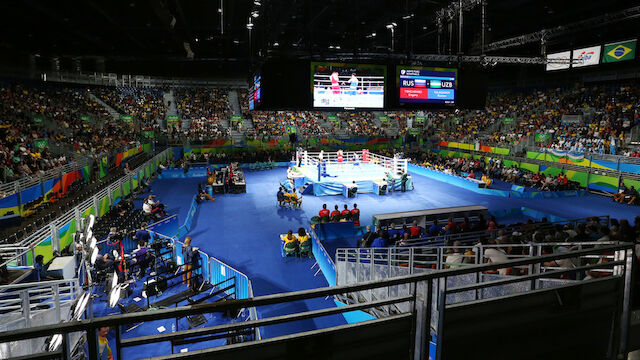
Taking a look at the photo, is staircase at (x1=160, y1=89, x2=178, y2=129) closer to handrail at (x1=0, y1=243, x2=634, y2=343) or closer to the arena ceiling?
the arena ceiling

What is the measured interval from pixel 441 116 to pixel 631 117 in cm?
2056

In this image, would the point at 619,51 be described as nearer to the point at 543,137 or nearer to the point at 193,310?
the point at 543,137

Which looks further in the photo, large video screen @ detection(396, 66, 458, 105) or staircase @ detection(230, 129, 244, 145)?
staircase @ detection(230, 129, 244, 145)

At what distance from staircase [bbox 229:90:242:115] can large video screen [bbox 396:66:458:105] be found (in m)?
33.1

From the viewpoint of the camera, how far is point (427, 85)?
1071 cm

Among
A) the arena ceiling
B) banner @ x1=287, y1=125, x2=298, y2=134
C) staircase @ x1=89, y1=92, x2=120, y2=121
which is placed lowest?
banner @ x1=287, y1=125, x2=298, y2=134

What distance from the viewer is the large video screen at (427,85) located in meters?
10.5

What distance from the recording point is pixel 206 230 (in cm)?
1457

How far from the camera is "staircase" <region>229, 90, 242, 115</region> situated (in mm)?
41719

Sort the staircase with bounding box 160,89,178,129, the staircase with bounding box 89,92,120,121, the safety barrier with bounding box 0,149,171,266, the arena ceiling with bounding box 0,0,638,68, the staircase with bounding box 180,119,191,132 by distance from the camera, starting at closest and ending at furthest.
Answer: the safety barrier with bounding box 0,149,171,266 < the arena ceiling with bounding box 0,0,638,68 < the staircase with bounding box 89,92,120,121 < the staircase with bounding box 180,119,191,132 < the staircase with bounding box 160,89,178,129

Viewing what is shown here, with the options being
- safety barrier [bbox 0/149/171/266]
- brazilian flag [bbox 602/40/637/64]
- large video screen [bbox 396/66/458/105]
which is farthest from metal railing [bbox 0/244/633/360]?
brazilian flag [bbox 602/40/637/64]

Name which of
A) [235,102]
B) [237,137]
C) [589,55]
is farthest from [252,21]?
[235,102]

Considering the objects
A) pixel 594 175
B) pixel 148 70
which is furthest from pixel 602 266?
pixel 148 70

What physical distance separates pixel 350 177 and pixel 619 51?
17.2m
